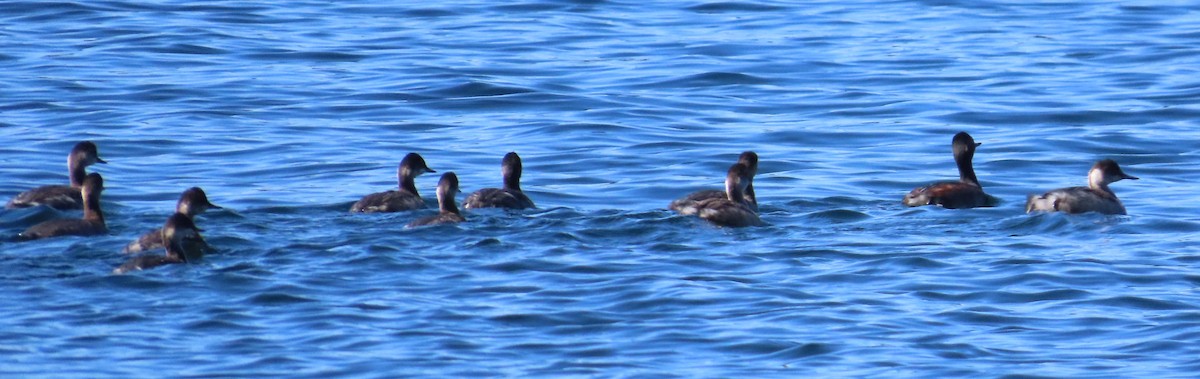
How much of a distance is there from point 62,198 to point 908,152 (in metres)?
7.27

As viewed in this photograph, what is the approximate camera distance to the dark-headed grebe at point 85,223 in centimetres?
1288

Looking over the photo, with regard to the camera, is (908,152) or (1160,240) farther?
(908,152)

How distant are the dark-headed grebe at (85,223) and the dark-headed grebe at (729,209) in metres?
3.80

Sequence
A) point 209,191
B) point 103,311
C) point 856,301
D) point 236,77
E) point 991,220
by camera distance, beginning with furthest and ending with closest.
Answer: point 236,77, point 209,191, point 991,220, point 856,301, point 103,311

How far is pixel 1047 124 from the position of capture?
19.3 meters

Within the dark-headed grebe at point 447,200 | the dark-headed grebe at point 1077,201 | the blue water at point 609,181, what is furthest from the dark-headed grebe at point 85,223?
the dark-headed grebe at point 1077,201

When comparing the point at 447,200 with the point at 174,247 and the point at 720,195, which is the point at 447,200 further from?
the point at 174,247

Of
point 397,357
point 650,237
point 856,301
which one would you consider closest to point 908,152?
point 650,237

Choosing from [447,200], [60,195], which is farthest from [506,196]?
[60,195]

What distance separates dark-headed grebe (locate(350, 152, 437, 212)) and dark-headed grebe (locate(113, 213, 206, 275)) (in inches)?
74.3

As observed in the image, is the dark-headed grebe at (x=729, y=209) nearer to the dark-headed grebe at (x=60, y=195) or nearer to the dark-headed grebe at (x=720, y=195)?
the dark-headed grebe at (x=720, y=195)

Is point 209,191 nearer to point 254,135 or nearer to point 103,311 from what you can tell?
point 254,135

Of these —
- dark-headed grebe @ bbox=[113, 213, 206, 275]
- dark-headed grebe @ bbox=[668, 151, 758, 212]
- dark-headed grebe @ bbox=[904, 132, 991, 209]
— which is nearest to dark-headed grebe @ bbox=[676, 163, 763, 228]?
dark-headed grebe @ bbox=[668, 151, 758, 212]

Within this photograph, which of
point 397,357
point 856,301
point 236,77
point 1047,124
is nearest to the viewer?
point 397,357
